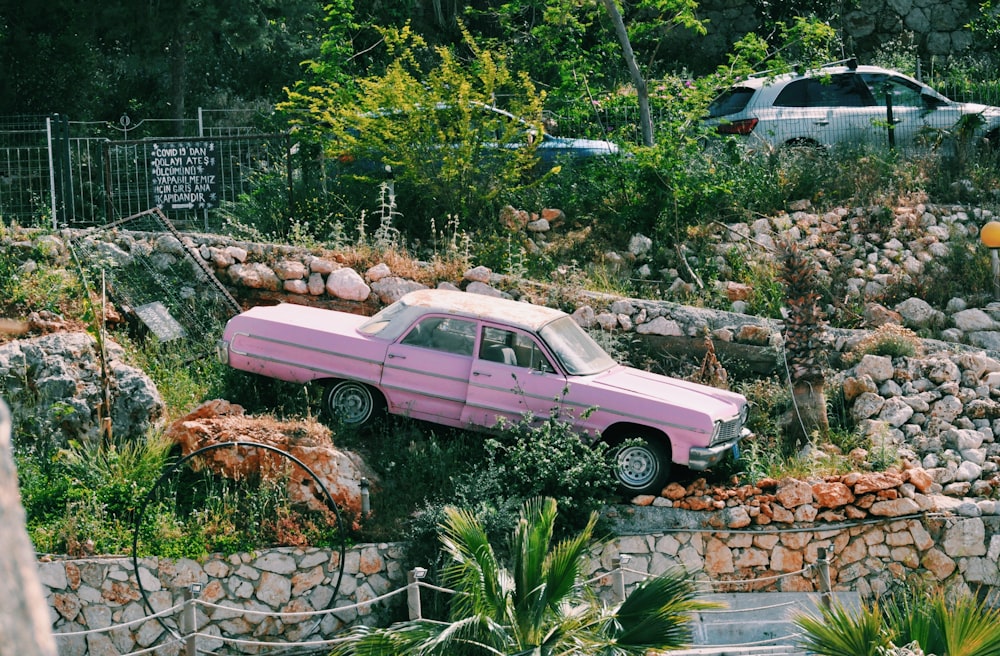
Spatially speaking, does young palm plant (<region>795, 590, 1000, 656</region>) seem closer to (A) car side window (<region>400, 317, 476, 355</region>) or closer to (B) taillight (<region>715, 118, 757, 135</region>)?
(A) car side window (<region>400, 317, 476, 355</region>)

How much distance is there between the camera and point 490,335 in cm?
1116

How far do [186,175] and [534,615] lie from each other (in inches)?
369

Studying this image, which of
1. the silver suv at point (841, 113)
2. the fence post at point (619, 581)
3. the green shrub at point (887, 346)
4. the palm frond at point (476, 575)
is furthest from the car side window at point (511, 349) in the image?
the silver suv at point (841, 113)

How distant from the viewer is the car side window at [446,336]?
1117cm

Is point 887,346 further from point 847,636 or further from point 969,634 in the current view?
point 847,636

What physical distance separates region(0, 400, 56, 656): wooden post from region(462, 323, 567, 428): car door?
29.6ft

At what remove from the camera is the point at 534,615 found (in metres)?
7.92

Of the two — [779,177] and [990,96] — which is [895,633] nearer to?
[779,177]

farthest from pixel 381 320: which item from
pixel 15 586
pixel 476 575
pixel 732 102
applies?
pixel 15 586

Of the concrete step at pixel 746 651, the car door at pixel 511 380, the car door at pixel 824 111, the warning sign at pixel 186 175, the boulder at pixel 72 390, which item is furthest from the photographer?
the car door at pixel 824 111

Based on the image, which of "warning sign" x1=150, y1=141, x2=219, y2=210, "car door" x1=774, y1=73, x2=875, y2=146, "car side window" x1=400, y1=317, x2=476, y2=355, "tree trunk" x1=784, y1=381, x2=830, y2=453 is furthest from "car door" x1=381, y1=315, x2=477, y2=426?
"car door" x1=774, y1=73, x2=875, y2=146

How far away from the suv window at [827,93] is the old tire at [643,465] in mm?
8875

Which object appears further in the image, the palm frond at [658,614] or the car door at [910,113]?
the car door at [910,113]

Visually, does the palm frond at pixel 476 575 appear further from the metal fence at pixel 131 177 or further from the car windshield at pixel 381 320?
the metal fence at pixel 131 177
